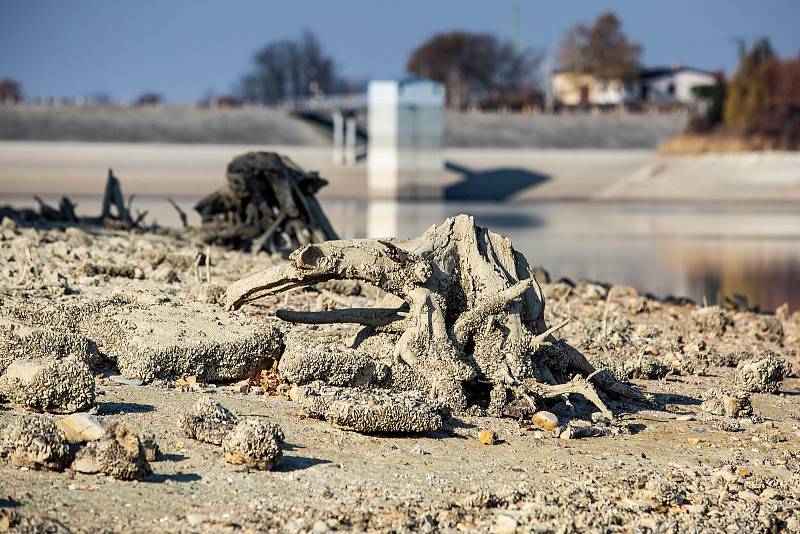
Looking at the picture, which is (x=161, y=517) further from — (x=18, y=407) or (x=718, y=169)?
(x=718, y=169)

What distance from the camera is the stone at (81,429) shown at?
5766 millimetres

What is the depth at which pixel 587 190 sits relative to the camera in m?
78.9

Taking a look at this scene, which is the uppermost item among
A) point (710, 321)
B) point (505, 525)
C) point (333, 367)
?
point (333, 367)

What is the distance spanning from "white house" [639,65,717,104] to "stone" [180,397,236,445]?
112 m

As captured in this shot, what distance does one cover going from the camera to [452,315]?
777 cm

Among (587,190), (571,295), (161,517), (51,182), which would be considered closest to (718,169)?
(587,190)

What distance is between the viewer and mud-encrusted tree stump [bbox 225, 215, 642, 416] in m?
7.30

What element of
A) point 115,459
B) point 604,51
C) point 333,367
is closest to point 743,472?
point 333,367

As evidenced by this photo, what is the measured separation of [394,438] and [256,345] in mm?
1368

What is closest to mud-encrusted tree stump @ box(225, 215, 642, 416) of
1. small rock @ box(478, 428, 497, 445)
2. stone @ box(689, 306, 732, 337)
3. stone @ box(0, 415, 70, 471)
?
small rock @ box(478, 428, 497, 445)

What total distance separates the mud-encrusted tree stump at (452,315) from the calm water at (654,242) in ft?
42.6

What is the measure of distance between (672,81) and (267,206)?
105 meters

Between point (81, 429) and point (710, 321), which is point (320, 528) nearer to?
point (81, 429)

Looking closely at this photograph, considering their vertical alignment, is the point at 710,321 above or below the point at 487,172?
above
